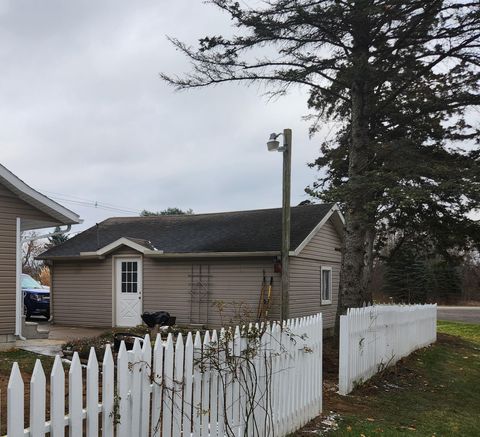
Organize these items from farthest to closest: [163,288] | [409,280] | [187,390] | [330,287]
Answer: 1. [409,280]
2. [330,287]
3. [163,288]
4. [187,390]

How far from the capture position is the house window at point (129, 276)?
1641 cm

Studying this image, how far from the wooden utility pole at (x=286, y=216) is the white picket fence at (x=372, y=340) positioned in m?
2.43

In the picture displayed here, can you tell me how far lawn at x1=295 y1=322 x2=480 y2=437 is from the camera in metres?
5.79

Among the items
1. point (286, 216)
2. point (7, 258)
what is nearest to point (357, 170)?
point (286, 216)

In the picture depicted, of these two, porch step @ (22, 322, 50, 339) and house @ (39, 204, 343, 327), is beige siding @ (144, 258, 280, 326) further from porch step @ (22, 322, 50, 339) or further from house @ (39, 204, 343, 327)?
porch step @ (22, 322, 50, 339)

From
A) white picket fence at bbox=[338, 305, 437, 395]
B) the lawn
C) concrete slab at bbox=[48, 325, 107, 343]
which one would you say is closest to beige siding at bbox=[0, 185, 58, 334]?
concrete slab at bbox=[48, 325, 107, 343]

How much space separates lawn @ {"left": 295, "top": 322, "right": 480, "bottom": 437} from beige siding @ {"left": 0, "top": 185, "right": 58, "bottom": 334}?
6789mm

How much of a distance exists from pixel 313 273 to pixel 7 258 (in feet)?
30.8

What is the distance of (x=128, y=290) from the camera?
Result: 16.5m

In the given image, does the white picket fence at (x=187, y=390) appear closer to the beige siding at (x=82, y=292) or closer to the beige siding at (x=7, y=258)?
the beige siding at (x=7, y=258)

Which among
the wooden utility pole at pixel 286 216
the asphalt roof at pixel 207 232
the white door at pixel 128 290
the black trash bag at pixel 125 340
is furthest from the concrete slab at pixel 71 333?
the wooden utility pole at pixel 286 216

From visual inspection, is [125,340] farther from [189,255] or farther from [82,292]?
[82,292]

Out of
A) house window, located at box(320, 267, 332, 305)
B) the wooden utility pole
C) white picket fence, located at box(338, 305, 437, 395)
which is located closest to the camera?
white picket fence, located at box(338, 305, 437, 395)

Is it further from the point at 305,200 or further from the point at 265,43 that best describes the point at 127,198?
the point at 265,43
